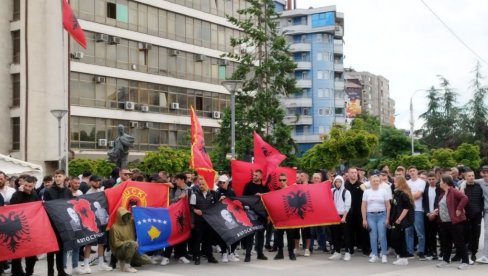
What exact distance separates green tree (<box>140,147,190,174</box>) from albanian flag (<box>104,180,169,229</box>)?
27.2 meters

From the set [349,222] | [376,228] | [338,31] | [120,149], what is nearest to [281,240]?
[349,222]

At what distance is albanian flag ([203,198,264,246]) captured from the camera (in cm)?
1466

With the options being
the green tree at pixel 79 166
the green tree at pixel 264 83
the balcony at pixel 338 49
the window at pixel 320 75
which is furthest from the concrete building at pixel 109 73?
the balcony at pixel 338 49

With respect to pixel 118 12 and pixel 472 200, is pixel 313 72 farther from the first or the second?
pixel 472 200

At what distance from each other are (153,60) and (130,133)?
632cm

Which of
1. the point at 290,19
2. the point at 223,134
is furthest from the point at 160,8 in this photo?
the point at 290,19

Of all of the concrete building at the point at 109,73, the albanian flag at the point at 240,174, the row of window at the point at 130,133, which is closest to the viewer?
the albanian flag at the point at 240,174

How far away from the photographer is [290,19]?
329 feet

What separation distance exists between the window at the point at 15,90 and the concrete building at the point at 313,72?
183 feet

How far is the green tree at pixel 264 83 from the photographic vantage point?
123 ft

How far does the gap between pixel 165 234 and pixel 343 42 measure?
9179 cm

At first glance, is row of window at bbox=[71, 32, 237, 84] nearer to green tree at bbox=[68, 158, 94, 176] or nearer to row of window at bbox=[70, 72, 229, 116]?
row of window at bbox=[70, 72, 229, 116]

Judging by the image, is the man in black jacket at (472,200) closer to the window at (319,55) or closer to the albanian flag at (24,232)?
the albanian flag at (24,232)

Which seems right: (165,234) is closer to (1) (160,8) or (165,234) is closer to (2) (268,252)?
(2) (268,252)
